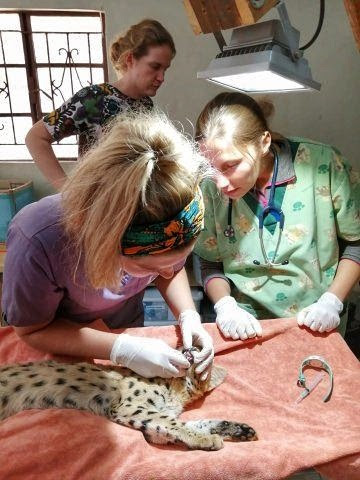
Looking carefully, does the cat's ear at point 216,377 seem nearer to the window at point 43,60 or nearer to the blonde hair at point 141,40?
the blonde hair at point 141,40

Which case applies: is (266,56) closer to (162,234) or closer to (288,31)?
(288,31)

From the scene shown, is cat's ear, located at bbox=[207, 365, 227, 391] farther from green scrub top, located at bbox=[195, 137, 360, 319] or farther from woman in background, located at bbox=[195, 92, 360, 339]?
green scrub top, located at bbox=[195, 137, 360, 319]

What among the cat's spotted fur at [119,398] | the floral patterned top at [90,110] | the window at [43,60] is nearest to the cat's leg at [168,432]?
the cat's spotted fur at [119,398]

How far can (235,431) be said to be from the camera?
1.07 m

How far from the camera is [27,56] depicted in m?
2.72

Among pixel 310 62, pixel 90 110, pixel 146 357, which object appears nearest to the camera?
pixel 146 357

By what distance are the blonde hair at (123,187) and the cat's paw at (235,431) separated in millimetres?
566

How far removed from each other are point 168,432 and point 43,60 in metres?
2.70

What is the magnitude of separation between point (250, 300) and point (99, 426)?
0.87 m

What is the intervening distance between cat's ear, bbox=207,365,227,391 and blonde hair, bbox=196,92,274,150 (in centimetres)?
80

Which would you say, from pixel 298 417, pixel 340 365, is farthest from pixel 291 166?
pixel 298 417

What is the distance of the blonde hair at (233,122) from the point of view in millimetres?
1385

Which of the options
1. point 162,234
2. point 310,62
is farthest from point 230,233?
point 310,62

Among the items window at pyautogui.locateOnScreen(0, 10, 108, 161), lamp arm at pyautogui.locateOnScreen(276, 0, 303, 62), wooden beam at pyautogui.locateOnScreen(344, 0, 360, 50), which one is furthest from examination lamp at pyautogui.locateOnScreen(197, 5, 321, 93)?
window at pyautogui.locateOnScreen(0, 10, 108, 161)
